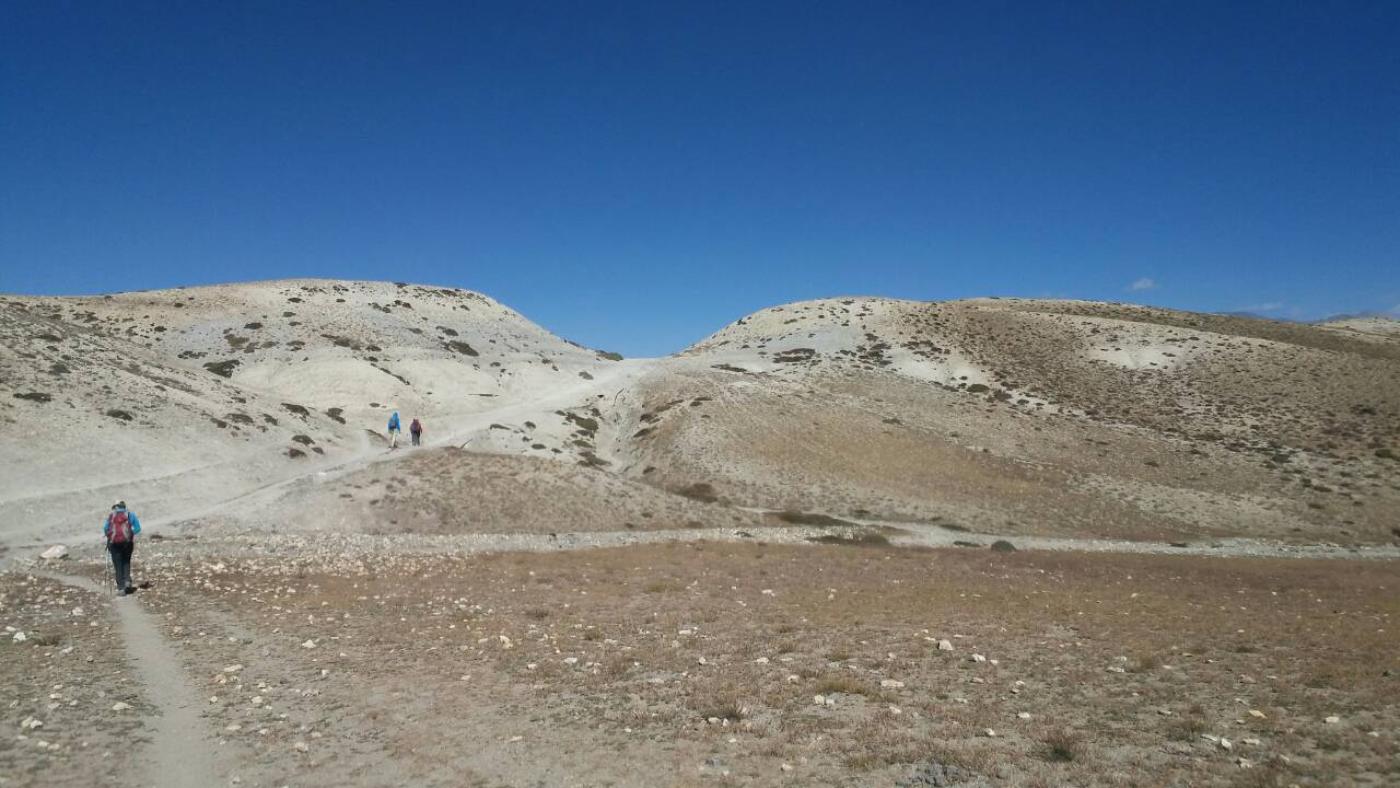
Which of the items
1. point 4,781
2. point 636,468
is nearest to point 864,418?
point 636,468

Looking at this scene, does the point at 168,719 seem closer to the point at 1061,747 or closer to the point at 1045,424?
the point at 1061,747

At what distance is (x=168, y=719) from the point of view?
1141 cm

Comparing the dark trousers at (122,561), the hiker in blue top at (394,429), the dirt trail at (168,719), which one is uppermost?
the hiker in blue top at (394,429)

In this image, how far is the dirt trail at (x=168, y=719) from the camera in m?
9.69

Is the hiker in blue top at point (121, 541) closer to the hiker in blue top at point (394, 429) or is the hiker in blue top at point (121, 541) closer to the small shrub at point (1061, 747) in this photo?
the small shrub at point (1061, 747)

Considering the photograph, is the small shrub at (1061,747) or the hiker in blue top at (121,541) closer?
the small shrub at (1061,747)

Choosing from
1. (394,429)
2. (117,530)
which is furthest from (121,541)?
(394,429)

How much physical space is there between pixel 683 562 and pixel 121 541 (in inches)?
722

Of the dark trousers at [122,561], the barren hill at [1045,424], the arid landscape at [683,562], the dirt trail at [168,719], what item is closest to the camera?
the dirt trail at [168,719]

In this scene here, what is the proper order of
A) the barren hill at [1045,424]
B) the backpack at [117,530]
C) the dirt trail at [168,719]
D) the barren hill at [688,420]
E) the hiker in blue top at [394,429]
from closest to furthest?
the dirt trail at [168,719]
the backpack at [117,530]
the barren hill at [688,420]
the barren hill at [1045,424]
the hiker in blue top at [394,429]

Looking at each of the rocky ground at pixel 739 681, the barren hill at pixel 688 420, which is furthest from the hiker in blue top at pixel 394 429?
the rocky ground at pixel 739 681

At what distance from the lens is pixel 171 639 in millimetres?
16078

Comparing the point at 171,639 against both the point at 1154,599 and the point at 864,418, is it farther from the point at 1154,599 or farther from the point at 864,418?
the point at 864,418

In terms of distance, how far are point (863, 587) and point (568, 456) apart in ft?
109
